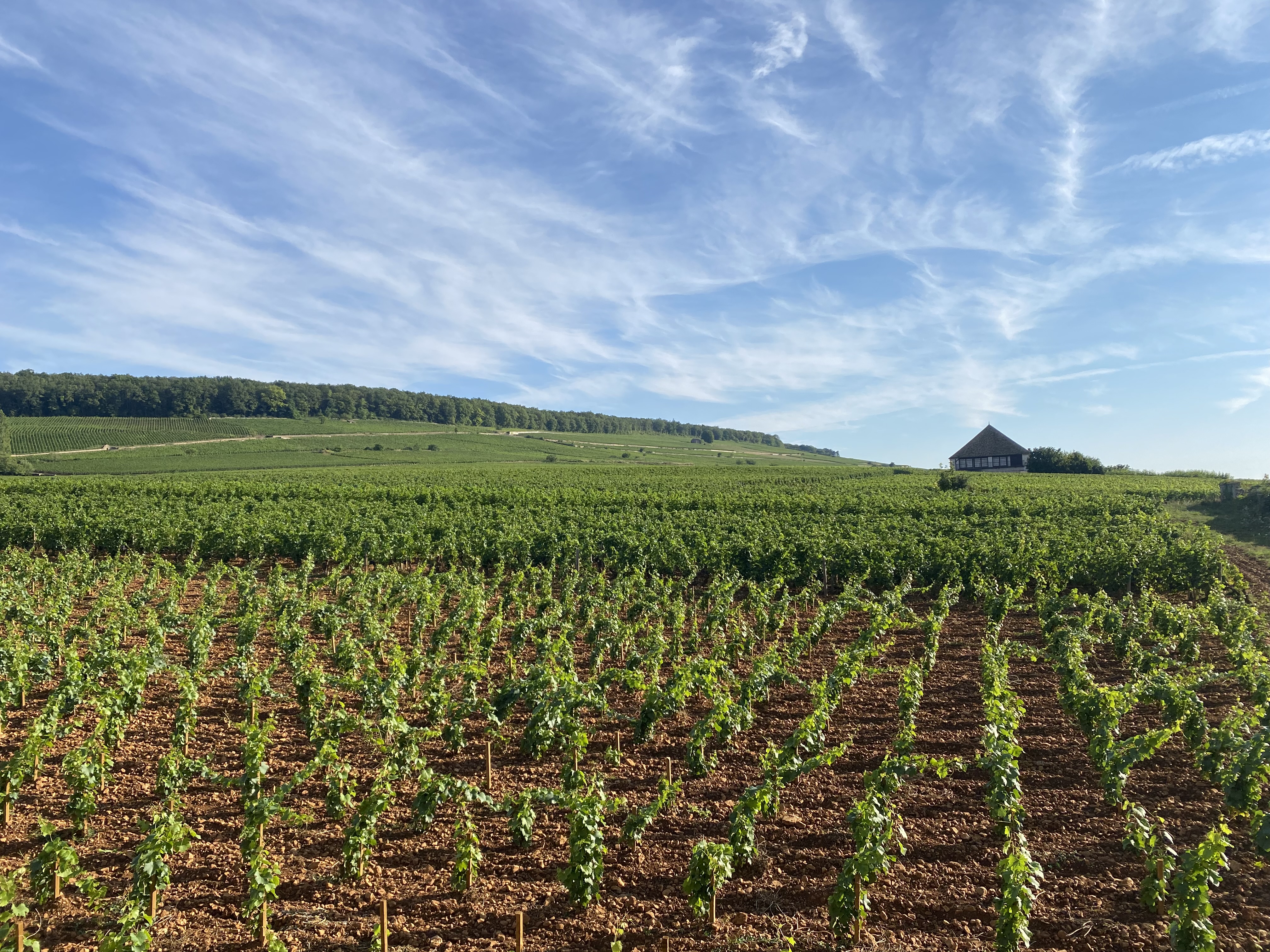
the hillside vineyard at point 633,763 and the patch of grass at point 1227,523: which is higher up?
the patch of grass at point 1227,523

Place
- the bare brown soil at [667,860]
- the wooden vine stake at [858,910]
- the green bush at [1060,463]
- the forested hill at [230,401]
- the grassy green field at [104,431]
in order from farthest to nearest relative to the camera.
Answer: the forested hill at [230,401] < the grassy green field at [104,431] < the green bush at [1060,463] < the bare brown soil at [667,860] < the wooden vine stake at [858,910]

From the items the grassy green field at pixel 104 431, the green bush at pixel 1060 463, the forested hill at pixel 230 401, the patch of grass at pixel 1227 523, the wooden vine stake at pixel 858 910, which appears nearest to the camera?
the wooden vine stake at pixel 858 910

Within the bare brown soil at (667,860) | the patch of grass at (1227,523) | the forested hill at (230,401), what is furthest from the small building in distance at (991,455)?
the forested hill at (230,401)

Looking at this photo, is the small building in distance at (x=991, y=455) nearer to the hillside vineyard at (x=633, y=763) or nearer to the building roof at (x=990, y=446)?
the building roof at (x=990, y=446)

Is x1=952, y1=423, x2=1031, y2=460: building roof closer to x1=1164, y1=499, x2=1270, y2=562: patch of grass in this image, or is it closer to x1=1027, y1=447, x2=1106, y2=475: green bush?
x1=1027, y1=447, x2=1106, y2=475: green bush

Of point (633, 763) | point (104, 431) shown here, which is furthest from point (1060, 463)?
point (104, 431)

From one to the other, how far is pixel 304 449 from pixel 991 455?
8897cm

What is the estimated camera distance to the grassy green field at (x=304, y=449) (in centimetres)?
8506

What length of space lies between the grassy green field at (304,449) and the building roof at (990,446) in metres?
14.8

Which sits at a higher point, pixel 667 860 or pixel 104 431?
pixel 104 431

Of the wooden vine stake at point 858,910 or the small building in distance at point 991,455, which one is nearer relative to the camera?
the wooden vine stake at point 858,910

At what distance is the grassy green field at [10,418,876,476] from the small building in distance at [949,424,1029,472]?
14288 millimetres

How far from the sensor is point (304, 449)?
97.8 meters

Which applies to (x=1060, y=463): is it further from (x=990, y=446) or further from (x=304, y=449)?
(x=304, y=449)
